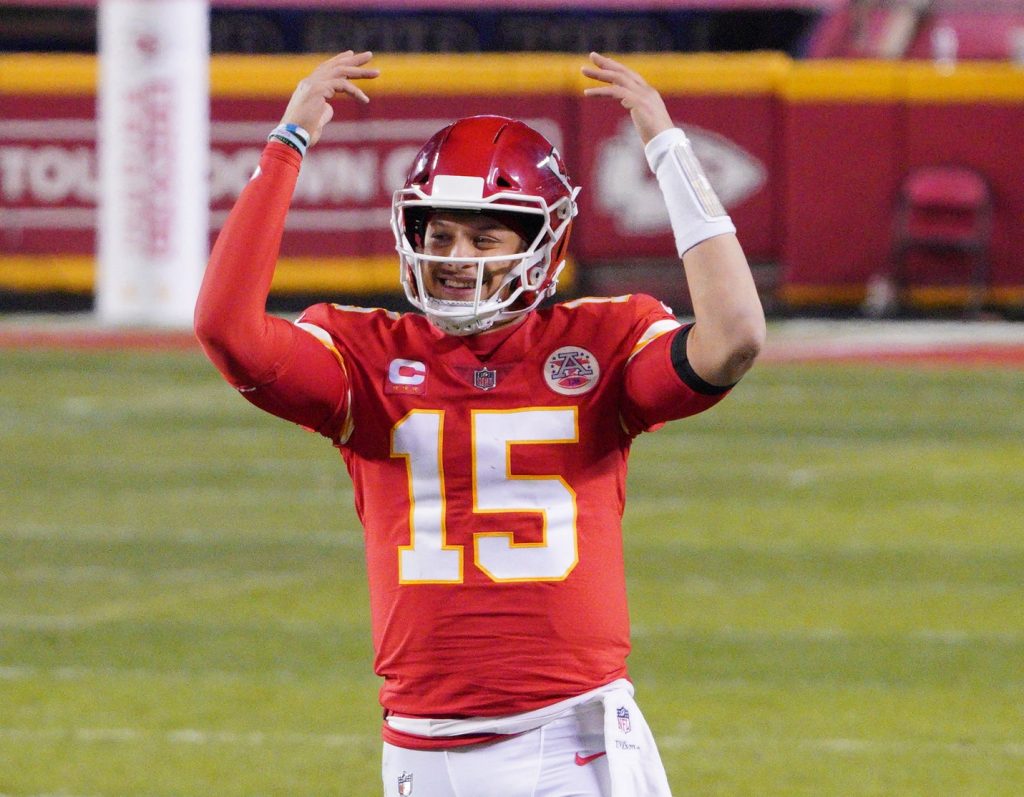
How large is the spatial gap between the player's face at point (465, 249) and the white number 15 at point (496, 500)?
0.19m

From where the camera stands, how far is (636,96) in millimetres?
3170

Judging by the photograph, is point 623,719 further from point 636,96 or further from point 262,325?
point 636,96

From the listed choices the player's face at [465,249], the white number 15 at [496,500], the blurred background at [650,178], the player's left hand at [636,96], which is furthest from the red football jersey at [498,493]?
the blurred background at [650,178]

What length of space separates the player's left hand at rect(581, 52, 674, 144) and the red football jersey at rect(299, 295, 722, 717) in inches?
11.8

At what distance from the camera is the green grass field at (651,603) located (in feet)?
19.0

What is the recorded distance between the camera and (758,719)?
20.1 ft

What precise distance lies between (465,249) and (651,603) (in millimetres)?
4584

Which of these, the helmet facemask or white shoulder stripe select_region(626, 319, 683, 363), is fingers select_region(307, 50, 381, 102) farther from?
white shoulder stripe select_region(626, 319, 683, 363)

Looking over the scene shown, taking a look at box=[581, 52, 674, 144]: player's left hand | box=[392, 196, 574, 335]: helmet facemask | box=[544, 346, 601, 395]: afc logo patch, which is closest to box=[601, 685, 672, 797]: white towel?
box=[544, 346, 601, 395]: afc logo patch

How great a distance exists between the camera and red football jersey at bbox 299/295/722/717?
3.10 meters

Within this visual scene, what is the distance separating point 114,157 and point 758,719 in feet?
35.0

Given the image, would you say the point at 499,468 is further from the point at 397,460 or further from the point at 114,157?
the point at 114,157

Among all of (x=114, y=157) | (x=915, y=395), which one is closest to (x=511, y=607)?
(x=915, y=395)

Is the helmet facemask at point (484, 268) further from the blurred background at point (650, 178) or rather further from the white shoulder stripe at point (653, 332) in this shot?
the blurred background at point (650, 178)
